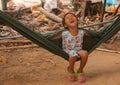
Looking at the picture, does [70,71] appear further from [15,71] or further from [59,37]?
[15,71]

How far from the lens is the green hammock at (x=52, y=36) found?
3.06m

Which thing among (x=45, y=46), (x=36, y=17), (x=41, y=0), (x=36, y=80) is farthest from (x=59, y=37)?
(x=41, y=0)

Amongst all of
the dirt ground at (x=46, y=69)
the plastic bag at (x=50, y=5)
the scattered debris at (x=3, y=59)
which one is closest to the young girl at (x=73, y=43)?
the dirt ground at (x=46, y=69)

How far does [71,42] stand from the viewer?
3477mm

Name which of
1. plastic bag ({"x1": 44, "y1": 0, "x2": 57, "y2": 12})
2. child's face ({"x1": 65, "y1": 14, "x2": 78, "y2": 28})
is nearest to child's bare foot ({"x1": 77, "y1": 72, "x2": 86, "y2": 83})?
child's face ({"x1": 65, "y1": 14, "x2": 78, "y2": 28})

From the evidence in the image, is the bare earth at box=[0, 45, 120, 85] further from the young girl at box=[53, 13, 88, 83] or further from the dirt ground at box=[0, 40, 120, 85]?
the young girl at box=[53, 13, 88, 83]

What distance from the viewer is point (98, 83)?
3.49m

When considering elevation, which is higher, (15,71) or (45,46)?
(45,46)

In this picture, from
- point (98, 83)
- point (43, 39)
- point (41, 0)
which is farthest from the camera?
point (41, 0)

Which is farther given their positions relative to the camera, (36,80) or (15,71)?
(15,71)

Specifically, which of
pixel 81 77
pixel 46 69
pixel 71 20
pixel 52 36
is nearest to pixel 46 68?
pixel 46 69

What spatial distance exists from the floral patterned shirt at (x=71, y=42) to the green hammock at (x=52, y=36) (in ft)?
0.20

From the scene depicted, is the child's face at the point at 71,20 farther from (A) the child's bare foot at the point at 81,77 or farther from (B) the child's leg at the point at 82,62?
(A) the child's bare foot at the point at 81,77

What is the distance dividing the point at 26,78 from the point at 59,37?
0.70 metres
